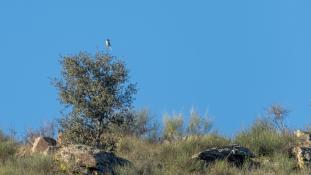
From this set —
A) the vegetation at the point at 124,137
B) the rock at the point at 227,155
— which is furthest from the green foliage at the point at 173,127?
the rock at the point at 227,155

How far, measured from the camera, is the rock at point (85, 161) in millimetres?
16609

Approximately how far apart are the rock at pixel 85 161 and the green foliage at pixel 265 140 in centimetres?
435

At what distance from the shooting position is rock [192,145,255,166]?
720 inches

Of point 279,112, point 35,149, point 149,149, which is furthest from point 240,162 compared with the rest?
point 279,112

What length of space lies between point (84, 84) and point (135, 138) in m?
2.67

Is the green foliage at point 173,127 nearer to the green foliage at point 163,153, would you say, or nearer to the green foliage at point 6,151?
the green foliage at point 163,153

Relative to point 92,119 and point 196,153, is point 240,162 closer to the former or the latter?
point 196,153

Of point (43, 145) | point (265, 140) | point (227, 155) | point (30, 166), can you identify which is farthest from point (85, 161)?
point (43, 145)

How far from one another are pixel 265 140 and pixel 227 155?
87.5 inches

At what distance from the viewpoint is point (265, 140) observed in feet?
66.9

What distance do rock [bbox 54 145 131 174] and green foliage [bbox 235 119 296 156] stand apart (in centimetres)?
435

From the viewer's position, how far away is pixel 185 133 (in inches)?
955

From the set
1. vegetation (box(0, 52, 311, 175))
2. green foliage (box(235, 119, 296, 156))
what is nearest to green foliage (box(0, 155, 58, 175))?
vegetation (box(0, 52, 311, 175))

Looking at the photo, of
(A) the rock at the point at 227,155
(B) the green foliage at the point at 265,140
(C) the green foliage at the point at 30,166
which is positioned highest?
(B) the green foliage at the point at 265,140
